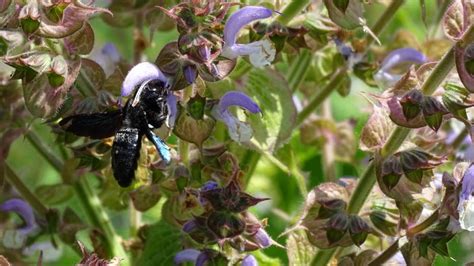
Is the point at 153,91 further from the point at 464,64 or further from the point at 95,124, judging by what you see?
the point at 464,64

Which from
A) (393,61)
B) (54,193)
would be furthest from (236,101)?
(54,193)

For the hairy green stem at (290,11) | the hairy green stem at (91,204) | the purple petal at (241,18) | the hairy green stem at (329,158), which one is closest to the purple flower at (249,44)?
the purple petal at (241,18)

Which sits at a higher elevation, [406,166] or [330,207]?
[406,166]

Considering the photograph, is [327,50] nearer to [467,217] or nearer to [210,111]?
[210,111]

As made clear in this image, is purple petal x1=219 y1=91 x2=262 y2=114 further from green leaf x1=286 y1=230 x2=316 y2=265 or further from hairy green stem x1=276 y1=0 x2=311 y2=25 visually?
green leaf x1=286 y1=230 x2=316 y2=265

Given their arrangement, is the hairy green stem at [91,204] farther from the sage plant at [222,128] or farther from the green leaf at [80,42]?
the green leaf at [80,42]

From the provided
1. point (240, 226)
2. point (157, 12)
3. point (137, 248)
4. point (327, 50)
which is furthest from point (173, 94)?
point (327, 50)
